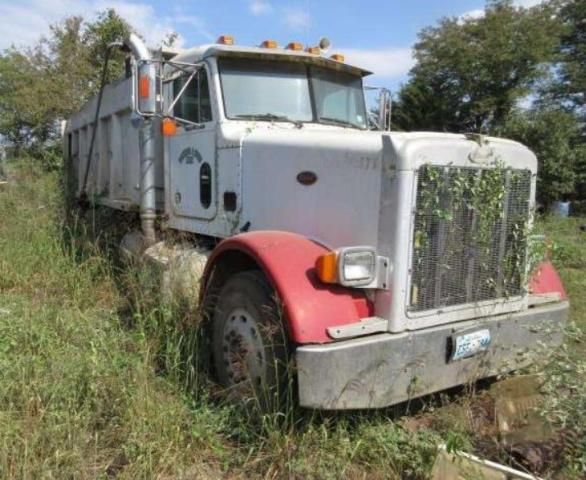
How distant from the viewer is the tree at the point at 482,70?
29.8 meters

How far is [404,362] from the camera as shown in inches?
124

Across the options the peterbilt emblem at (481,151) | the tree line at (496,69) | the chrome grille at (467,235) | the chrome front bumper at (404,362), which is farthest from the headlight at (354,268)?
the tree line at (496,69)

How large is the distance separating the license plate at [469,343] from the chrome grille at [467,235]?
7.7 inches

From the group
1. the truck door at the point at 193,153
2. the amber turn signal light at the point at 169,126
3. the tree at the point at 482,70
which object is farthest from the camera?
Answer: the tree at the point at 482,70

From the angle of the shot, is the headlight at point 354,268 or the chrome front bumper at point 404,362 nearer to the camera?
the chrome front bumper at point 404,362

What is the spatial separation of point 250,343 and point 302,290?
599mm

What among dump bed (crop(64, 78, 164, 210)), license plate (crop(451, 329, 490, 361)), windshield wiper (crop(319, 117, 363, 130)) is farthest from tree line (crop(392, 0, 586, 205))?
license plate (crop(451, 329, 490, 361))

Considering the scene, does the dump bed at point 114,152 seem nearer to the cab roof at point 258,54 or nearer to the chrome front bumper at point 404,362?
the cab roof at point 258,54

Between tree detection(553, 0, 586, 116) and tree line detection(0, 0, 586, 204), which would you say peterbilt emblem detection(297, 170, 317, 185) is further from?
tree detection(553, 0, 586, 116)

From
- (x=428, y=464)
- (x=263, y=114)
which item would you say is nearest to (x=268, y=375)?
(x=428, y=464)

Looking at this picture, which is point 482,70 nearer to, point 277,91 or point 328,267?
point 277,91

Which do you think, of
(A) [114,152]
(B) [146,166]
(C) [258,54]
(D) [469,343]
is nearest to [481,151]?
(D) [469,343]

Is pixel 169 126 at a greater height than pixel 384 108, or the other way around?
pixel 384 108

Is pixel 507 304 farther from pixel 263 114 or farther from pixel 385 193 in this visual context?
pixel 263 114
